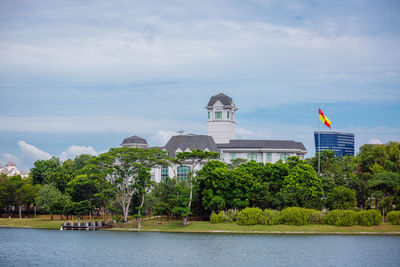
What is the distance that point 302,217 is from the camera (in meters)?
64.4

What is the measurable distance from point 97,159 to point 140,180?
6289mm

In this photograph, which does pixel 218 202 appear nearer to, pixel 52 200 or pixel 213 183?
pixel 213 183

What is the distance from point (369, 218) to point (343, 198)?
615 cm

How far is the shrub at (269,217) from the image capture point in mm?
65750

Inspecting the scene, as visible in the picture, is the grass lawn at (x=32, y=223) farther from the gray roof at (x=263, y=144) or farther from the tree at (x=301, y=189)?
the gray roof at (x=263, y=144)

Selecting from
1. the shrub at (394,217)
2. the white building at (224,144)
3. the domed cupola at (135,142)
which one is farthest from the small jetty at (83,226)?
the shrub at (394,217)

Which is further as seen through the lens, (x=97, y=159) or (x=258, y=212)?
(x=97, y=159)

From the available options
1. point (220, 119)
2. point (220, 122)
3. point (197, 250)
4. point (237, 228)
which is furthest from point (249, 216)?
point (220, 119)

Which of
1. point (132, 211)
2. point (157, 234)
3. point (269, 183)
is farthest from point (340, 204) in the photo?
point (132, 211)

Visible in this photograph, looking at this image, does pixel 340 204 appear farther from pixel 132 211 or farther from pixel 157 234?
pixel 132 211

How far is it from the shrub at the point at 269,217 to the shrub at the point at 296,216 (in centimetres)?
83

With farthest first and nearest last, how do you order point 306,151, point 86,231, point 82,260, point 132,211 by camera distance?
point 306,151
point 132,211
point 86,231
point 82,260

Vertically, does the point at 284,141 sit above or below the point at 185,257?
above

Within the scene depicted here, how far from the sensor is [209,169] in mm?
72500
